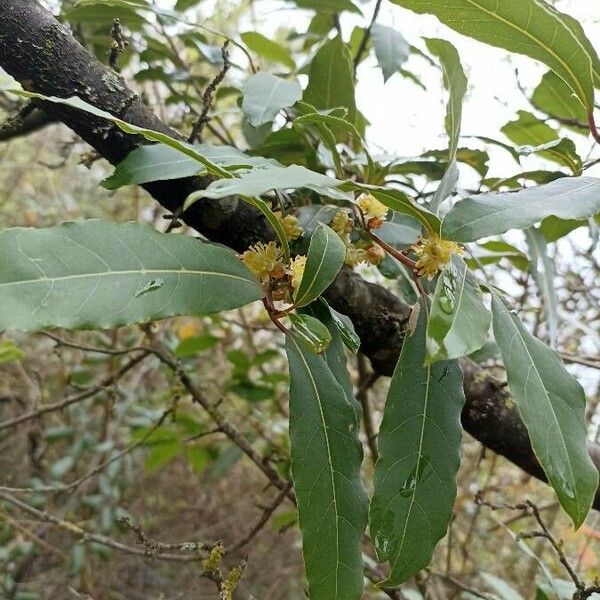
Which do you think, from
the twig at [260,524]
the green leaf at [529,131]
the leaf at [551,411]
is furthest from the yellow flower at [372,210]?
the twig at [260,524]

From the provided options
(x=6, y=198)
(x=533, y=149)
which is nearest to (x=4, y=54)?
(x=533, y=149)

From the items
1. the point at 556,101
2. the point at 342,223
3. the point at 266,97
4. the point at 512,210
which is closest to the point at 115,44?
the point at 266,97

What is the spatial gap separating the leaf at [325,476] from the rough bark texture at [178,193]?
14 centimetres

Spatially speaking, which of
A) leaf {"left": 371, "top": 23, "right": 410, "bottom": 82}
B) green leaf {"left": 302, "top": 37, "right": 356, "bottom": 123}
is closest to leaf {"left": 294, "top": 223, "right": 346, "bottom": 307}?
green leaf {"left": 302, "top": 37, "right": 356, "bottom": 123}

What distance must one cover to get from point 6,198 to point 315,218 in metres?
1.94

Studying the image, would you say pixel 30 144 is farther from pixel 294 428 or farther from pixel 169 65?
pixel 294 428

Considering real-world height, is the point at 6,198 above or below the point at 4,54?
below

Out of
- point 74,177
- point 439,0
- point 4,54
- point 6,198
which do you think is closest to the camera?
point 439,0

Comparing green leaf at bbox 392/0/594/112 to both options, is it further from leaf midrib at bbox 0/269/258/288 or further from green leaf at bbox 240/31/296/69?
green leaf at bbox 240/31/296/69

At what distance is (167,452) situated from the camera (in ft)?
4.14

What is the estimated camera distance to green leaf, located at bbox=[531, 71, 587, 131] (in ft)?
2.50

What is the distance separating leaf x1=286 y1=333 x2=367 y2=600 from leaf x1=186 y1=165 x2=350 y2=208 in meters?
0.15

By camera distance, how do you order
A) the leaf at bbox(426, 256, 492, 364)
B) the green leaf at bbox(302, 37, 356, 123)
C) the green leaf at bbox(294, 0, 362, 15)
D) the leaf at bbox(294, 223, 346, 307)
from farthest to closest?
the green leaf at bbox(294, 0, 362, 15), the green leaf at bbox(302, 37, 356, 123), the leaf at bbox(294, 223, 346, 307), the leaf at bbox(426, 256, 492, 364)

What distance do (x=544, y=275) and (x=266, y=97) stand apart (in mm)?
345
